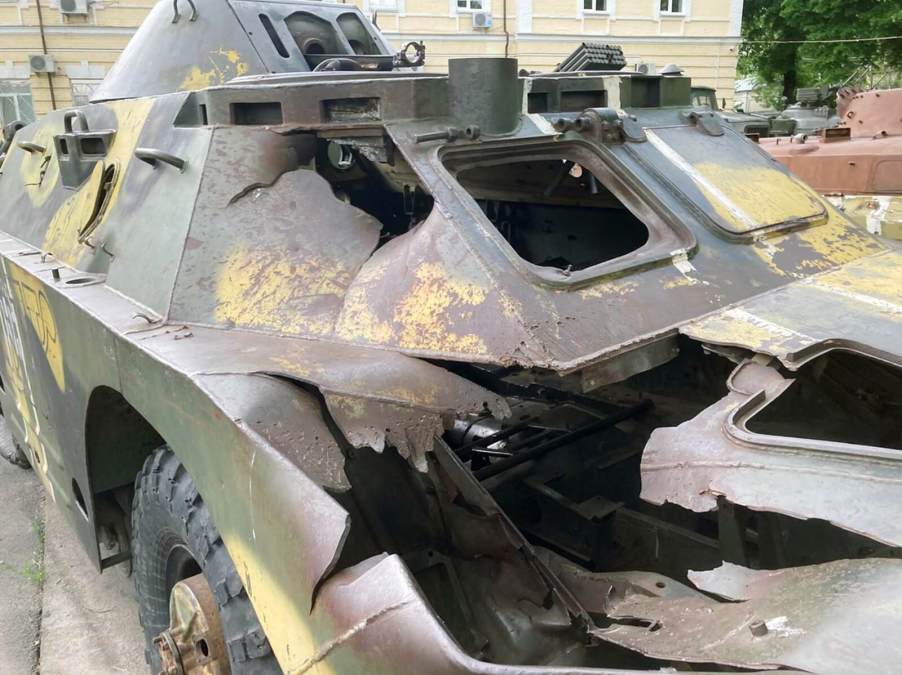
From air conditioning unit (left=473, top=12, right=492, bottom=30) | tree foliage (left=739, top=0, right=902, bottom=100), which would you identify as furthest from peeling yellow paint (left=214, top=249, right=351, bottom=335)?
tree foliage (left=739, top=0, right=902, bottom=100)

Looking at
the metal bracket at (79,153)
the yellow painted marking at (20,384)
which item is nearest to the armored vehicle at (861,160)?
the metal bracket at (79,153)

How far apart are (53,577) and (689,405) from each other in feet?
9.40

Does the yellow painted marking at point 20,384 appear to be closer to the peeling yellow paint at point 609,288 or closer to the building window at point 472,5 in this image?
the peeling yellow paint at point 609,288

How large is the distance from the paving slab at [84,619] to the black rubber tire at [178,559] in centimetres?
63

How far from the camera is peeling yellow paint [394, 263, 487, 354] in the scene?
232cm

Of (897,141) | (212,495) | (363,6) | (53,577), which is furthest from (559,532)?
(363,6)

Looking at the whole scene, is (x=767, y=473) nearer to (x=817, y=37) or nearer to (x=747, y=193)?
(x=747, y=193)

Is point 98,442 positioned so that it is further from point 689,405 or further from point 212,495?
point 689,405

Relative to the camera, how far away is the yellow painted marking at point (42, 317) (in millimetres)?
3137

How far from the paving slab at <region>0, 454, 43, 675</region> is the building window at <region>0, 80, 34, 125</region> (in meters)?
12.7

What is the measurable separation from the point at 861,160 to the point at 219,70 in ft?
19.4

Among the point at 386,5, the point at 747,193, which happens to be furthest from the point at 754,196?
the point at 386,5

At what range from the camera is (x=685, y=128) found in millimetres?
3506

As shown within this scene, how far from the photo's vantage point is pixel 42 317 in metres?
3.28
